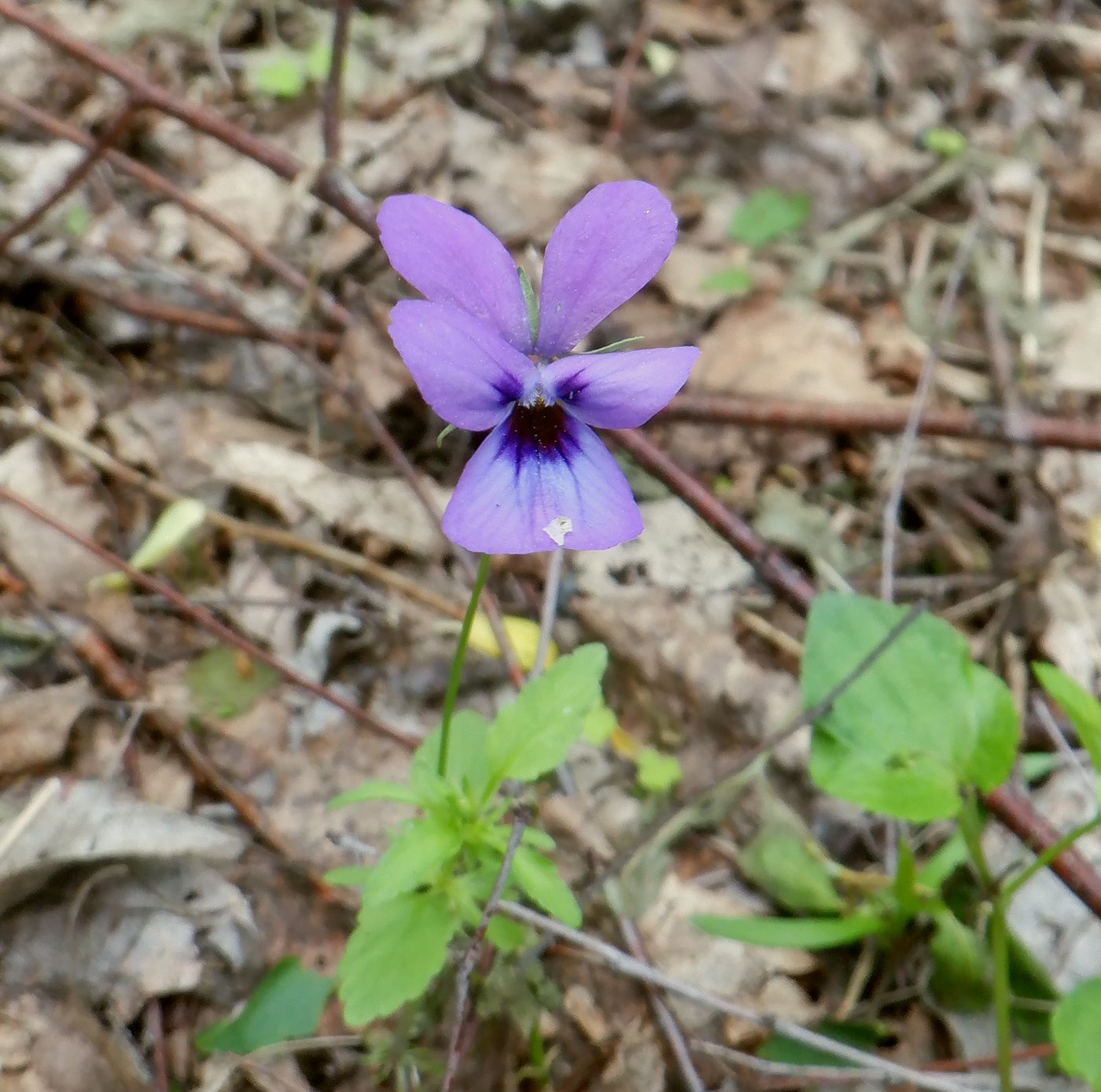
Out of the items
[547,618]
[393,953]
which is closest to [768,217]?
[547,618]

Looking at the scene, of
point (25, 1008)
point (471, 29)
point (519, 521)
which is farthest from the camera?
point (471, 29)

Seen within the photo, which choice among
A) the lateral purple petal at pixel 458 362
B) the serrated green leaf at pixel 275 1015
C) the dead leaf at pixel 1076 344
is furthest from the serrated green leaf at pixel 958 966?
the dead leaf at pixel 1076 344

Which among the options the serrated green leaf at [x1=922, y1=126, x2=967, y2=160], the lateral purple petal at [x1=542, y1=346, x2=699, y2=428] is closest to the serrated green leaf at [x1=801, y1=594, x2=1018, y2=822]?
the lateral purple petal at [x1=542, y1=346, x2=699, y2=428]

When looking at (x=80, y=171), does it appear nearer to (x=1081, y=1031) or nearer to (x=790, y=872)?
(x=790, y=872)

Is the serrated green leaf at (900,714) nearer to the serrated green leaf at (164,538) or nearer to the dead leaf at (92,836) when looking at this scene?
the dead leaf at (92,836)

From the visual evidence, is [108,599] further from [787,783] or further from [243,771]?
[787,783]

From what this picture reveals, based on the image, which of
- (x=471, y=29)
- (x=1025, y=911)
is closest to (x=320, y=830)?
(x=1025, y=911)
